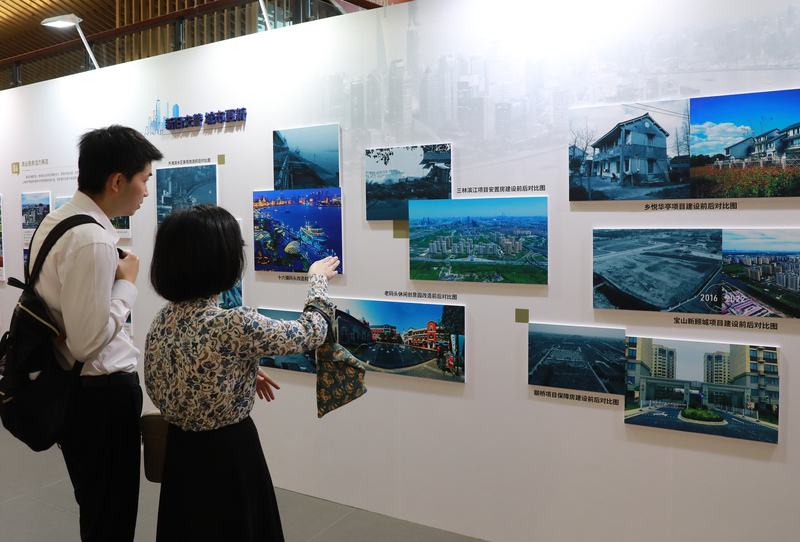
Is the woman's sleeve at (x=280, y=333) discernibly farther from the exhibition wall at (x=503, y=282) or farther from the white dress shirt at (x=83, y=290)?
the exhibition wall at (x=503, y=282)

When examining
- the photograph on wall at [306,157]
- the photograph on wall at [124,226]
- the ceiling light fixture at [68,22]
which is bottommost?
the photograph on wall at [124,226]

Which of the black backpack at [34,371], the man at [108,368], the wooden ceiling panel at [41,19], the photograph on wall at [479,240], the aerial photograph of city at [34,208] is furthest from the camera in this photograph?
the wooden ceiling panel at [41,19]

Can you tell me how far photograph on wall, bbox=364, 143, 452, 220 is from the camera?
328cm

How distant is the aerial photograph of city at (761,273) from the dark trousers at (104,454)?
2.55 m

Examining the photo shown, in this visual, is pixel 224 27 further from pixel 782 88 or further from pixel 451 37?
pixel 782 88

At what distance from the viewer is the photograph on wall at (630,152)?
2.70 m

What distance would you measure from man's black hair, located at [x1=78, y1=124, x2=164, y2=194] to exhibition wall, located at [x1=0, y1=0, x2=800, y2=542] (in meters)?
1.47

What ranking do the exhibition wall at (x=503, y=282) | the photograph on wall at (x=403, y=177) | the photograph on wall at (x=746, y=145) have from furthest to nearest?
1. the photograph on wall at (x=403, y=177)
2. the exhibition wall at (x=503, y=282)
3. the photograph on wall at (x=746, y=145)

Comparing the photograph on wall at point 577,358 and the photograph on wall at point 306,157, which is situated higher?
the photograph on wall at point 306,157

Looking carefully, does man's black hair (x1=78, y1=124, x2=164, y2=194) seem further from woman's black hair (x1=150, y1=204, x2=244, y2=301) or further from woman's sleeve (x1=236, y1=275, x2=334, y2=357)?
woman's sleeve (x1=236, y1=275, x2=334, y2=357)

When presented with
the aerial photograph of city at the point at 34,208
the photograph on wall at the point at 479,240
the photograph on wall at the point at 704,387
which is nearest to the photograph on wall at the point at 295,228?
the photograph on wall at the point at 479,240

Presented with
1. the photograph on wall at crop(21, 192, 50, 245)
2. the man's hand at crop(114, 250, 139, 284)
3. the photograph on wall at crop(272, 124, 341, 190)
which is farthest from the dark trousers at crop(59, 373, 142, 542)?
the photograph on wall at crop(21, 192, 50, 245)

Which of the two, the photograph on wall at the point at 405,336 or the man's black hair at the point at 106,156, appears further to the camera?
the photograph on wall at the point at 405,336

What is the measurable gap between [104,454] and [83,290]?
68 cm
